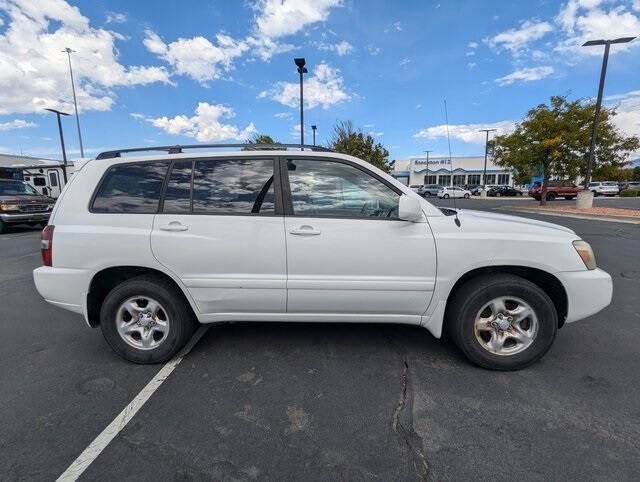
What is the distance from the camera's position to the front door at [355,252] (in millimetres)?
2768

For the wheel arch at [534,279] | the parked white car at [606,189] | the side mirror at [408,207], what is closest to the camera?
the side mirror at [408,207]

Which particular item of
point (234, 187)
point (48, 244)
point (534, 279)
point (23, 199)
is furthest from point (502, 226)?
point (23, 199)

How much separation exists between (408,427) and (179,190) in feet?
8.42

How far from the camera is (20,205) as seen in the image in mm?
11938

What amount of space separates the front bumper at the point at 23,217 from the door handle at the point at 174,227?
11770 millimetres

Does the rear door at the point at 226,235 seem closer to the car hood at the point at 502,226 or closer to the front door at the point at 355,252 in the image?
the front door at the point at 355,252

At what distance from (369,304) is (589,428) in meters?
1.64

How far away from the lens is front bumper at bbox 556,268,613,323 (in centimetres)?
275

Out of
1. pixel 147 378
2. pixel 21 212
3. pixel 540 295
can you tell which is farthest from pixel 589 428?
pixel 21 212

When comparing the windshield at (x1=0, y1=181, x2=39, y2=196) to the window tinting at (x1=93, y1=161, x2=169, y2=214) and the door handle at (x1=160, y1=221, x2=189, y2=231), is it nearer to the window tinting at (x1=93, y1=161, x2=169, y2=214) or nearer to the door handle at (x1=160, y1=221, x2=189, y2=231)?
the window tinting at (x1=93, y1=161, x2=169, y2=214)

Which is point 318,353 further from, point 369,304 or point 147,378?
point 147,378

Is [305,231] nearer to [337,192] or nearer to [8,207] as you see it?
[337,192]

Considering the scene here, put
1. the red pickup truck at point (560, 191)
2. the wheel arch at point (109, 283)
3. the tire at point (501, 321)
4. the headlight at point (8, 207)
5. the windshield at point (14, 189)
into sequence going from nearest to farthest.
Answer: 1. the tire at point (501, 321)
2. the wheel arch at point (109, 283)
3. the headlight at point (8, 207)
4. the windshield at point (14, 189)
5. the red pickup truck at point (560, 191)

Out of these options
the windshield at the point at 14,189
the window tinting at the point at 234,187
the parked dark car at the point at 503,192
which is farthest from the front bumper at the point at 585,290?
the parked dark car at the point at 503,192
